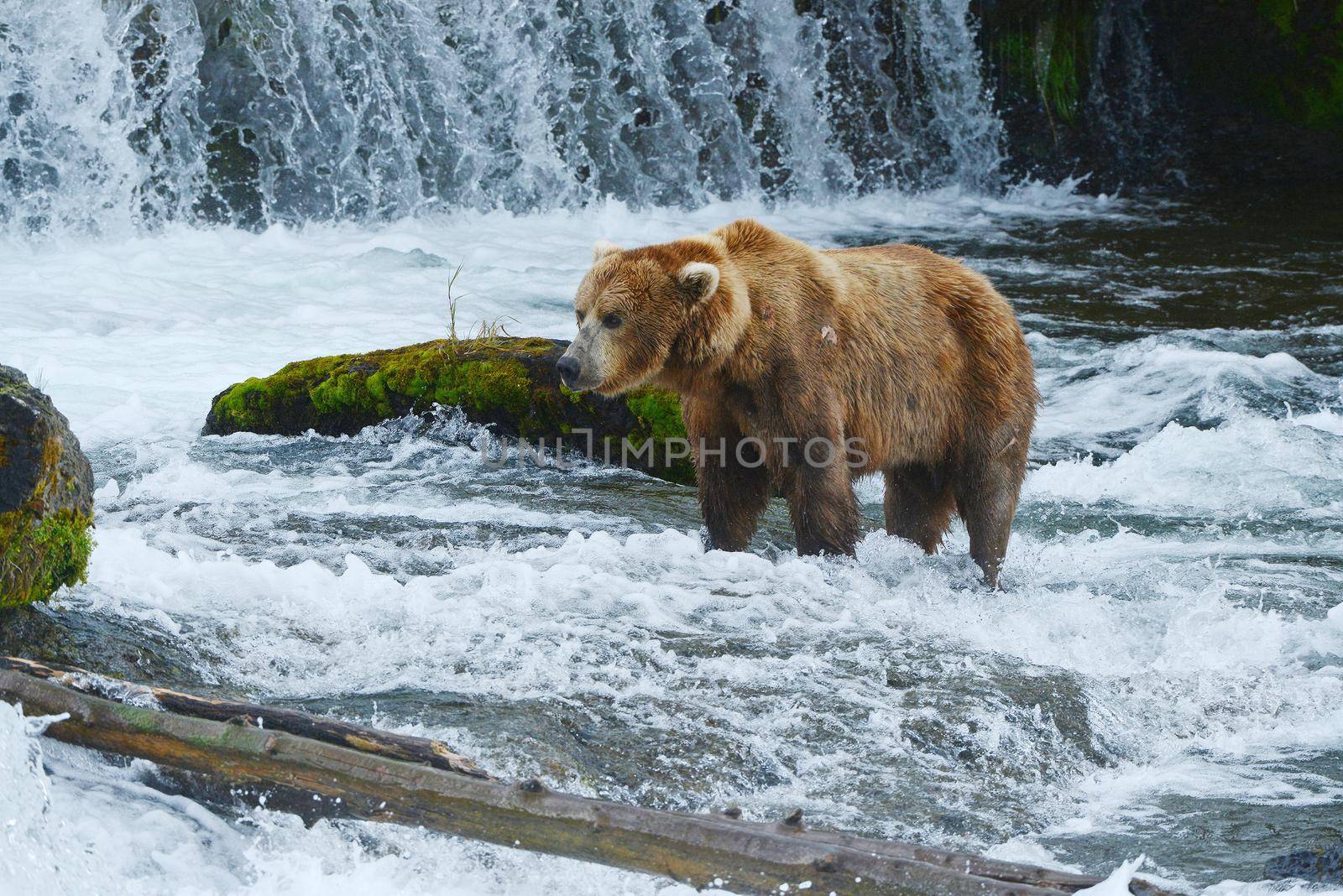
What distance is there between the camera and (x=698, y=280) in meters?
5.43

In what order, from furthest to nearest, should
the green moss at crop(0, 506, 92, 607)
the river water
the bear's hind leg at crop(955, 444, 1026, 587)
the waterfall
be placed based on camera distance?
the waterfall, the bear's hind leg at crop(955, 444, 1026, 587), the green moss at crop(0, 506, 92, 607), the river water

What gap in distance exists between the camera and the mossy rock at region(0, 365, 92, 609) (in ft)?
13.6

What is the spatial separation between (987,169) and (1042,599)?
1296cm

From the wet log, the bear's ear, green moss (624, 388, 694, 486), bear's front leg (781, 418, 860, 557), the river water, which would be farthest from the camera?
green moss (624, 388, 694, 486)

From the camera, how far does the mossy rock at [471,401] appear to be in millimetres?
7738

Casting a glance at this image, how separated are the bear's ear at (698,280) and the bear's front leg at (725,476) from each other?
0.54 metres

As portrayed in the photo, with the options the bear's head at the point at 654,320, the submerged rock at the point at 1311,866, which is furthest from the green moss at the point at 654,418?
the submerged rock at the point at 1311,866

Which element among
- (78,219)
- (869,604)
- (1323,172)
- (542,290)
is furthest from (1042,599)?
(1323,172)

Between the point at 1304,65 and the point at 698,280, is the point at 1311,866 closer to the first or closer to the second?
the point at 698,280

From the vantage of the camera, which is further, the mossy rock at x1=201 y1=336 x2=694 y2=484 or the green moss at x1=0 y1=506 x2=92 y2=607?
the mossy rock at x1=201 y1=336 x2=694 y2=484

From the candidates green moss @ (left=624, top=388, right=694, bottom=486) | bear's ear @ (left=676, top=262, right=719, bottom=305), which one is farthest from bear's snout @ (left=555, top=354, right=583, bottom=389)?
green moss @ (left=624, top=388, right=694, bottom=486)

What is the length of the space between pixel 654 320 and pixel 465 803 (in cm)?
284

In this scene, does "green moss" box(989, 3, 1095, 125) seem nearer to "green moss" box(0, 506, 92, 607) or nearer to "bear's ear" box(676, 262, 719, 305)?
"bear's ear" box(676, 262, 719, 305)

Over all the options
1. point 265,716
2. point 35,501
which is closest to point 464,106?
point 35,501
